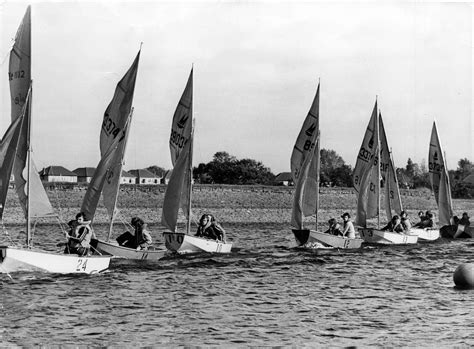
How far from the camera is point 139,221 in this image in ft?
80.6

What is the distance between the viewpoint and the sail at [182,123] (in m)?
30.5

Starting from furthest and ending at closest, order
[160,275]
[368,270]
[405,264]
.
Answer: [405,264] < [368,270] < [160,275]

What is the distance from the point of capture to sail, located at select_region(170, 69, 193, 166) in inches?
1200

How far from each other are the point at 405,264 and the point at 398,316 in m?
11.9

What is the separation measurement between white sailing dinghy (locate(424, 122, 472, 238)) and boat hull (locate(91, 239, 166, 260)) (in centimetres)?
2377

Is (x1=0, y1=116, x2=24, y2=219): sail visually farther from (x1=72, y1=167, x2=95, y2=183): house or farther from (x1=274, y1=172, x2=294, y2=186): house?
(x1=72, y1=167, x2=95, y2=183): house

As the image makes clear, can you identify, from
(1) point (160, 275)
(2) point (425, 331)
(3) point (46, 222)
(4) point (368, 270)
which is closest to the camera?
(2) point (425, 331)

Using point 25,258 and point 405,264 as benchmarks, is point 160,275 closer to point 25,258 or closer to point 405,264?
point 25,258

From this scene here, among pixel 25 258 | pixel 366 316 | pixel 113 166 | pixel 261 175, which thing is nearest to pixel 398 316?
pixel 366 316

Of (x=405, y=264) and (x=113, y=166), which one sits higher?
(x=113, y=166)

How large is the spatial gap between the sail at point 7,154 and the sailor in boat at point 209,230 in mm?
10190

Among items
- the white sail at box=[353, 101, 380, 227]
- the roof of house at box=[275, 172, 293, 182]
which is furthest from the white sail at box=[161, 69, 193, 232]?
the roof of house at box=[275, 172, 293, 182]

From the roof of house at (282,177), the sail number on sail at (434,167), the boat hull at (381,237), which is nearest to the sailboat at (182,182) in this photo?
the boat hull at (381,237)

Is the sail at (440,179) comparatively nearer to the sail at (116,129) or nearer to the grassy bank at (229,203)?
the sail at (116,129)
